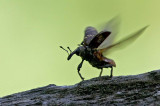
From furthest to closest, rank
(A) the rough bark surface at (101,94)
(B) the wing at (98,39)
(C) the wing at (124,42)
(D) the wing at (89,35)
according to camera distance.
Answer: (D) the wing at (89,35)
(B) the wing at (98,39)
(C) the wing at (124,42)
(A) the rough bark surface at (101,94)

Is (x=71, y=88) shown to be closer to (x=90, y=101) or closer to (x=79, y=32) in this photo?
(x=90, y=101)

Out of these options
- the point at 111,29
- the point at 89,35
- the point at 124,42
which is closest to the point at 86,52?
the point at 89,35

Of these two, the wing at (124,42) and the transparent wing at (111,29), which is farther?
the transparent wing at (111,29)

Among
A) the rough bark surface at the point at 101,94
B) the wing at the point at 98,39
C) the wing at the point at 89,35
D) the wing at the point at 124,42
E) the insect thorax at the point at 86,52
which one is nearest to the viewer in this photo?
the rough bark surface at the point at 101,94

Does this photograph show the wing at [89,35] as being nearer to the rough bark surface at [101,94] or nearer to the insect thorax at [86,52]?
the insect thorax at [86,52]

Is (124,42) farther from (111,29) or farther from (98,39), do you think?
(111,29)

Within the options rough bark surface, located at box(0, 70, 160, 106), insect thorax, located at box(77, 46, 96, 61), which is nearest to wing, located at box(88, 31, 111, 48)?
insect thorax, located at box(77, 46, 96, 61)

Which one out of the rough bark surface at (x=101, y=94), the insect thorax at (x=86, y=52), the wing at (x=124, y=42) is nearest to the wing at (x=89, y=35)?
the insect thorax at (x=86, y=52)

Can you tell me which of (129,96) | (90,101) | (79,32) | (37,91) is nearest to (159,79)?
(129,96)
